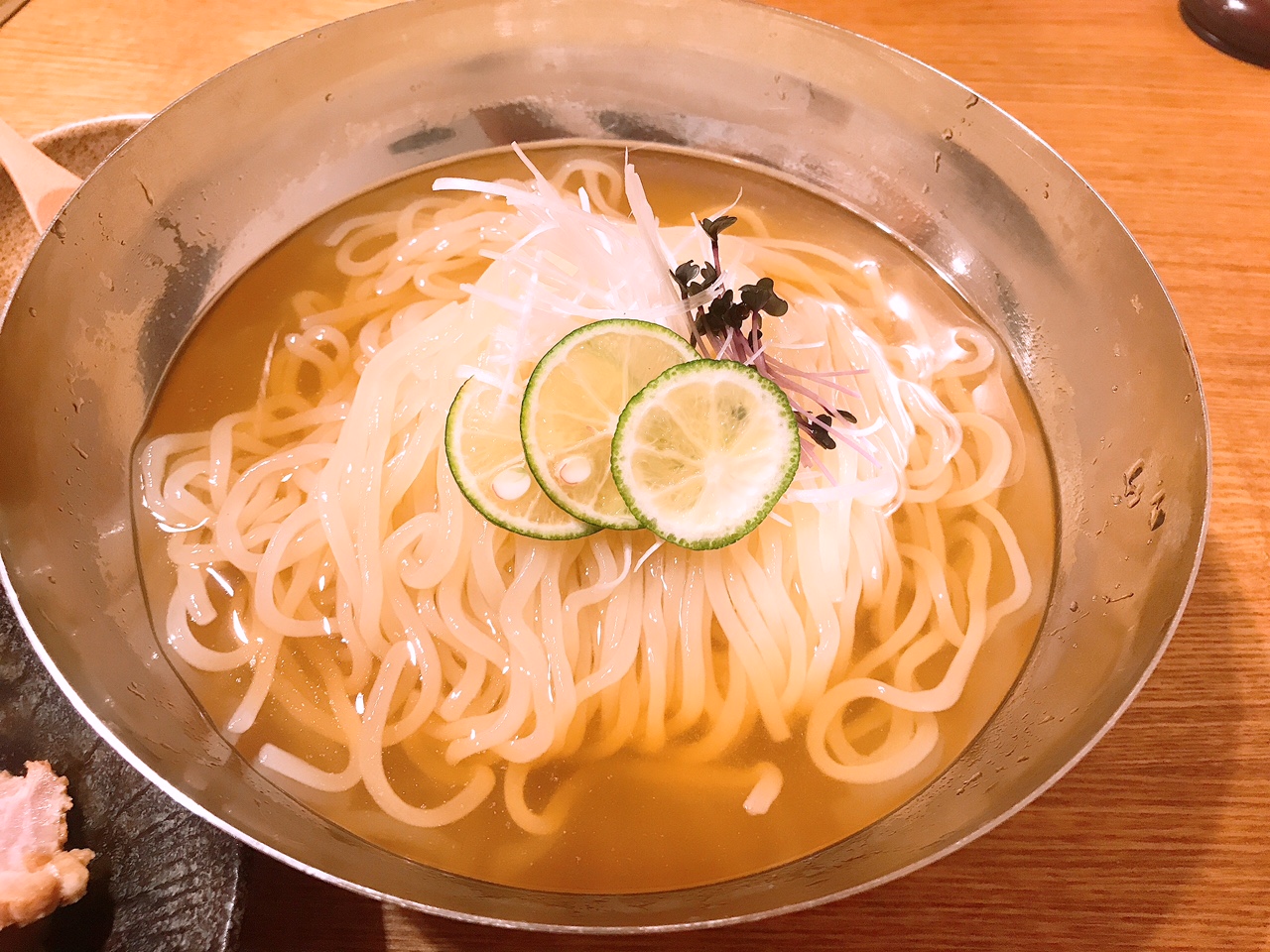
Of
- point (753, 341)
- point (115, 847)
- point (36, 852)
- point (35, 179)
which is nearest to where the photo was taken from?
point (36, 852)

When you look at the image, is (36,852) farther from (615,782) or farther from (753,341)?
(753,341)

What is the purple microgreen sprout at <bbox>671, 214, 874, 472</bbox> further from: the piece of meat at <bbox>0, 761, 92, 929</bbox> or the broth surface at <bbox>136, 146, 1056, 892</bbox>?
the piece of meat at <bbox>0, 761, 92, 929</bbox>

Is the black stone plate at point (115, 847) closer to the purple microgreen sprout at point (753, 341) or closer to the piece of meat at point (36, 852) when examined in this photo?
the piece of meat at point (36, 852)

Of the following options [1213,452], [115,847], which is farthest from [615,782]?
[1213,452]

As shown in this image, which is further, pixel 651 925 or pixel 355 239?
pixel 355 239

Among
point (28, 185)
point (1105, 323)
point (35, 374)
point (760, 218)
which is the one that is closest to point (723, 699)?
point (1105, 323)

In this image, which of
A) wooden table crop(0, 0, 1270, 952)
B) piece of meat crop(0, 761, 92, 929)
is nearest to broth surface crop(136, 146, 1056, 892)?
wooden table crop(0, 0, 1270, 952)

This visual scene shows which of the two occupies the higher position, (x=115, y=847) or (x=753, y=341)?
(x=753, y=341)

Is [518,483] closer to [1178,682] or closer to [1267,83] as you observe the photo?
[1178,682]
